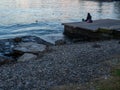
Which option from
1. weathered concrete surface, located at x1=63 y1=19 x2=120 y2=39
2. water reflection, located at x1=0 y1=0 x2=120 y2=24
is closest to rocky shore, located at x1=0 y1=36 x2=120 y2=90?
weathered concrete surface, located at x1=63 y1=19 x2=120 y2=39

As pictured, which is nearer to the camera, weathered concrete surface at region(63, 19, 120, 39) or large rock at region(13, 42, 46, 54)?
large rock at region(13, 42, 46, 54)

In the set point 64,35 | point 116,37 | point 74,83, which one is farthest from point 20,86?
point 64,35

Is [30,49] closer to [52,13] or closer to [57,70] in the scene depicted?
[57,70]

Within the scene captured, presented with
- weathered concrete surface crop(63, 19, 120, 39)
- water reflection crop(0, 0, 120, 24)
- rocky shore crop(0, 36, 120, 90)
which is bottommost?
water reflection crop(0, 0, 120, 24)

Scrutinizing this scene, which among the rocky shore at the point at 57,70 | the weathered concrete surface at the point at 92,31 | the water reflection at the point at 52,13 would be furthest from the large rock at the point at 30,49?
the water reflection at the point at 52,13

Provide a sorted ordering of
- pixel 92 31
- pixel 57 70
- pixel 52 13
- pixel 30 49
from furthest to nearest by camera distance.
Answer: pixel 52 13 < pixel 92 31 < pixel 30 49 < pixel 57 70

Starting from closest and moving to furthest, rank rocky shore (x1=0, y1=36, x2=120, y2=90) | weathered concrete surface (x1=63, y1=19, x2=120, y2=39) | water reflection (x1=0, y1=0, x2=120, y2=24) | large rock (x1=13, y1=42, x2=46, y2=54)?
rocky shore (x1=0, y1=36, x2=120, y2=90) < large rock (x1=13, y1=42, x2=46, y2=54) < weathered concrete surface (x1=63, y1=19, x2=120, y2=39) < water reflection (x1=0, y1=0, x2=120, y2=24)

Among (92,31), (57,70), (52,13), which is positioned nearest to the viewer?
(57,70)

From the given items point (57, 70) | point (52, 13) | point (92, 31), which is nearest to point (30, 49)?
point (57, 70)

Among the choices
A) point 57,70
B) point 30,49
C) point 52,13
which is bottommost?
point 52,13

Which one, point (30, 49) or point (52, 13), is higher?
point (30, 49)

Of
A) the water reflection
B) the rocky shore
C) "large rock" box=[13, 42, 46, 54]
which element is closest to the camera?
the rocky shore

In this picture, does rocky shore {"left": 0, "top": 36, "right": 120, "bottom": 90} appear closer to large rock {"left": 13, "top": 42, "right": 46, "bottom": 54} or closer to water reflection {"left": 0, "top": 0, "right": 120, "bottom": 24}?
large rock {"left": 13, "top": 42, "right": 46, "bottom": 54}

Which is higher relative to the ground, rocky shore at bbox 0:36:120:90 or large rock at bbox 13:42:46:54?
rocky shore at bbox 0:36:120:90
